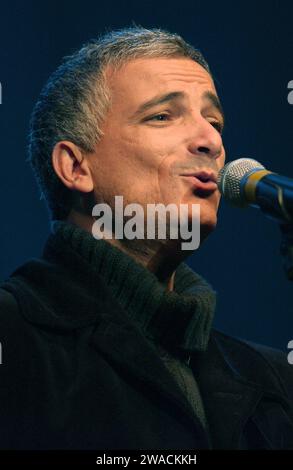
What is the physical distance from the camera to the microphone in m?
1.31

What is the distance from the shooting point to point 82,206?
6.75 ft

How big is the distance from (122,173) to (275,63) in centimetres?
A: 138

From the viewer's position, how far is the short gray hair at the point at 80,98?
2.07 metres

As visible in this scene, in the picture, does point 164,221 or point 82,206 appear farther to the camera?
point 82,206

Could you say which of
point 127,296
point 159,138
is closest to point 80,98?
point 159,138

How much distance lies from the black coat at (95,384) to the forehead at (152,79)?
18.6 inches

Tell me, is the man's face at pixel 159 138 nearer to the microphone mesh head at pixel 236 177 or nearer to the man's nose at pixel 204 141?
the man's nose at pixel 204 141

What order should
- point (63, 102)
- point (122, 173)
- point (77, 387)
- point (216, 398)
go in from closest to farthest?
point (77, 387)
point (216, 398)
point (122, 173)
point (63, 102)

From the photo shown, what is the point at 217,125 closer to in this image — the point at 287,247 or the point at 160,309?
the point at 160,309

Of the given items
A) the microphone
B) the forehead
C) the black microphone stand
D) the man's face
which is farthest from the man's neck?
the black microphone stand

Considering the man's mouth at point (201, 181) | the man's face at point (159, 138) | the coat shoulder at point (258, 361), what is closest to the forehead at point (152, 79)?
the man's face at point (159, 138)

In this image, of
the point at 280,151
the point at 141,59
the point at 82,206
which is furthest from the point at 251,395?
the point at 280,151

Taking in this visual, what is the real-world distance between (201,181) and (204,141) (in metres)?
0.11
